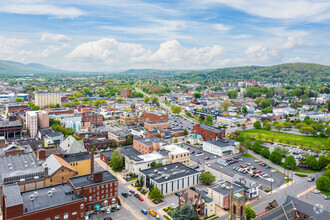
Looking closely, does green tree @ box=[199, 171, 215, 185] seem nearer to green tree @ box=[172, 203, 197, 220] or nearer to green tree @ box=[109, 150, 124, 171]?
green tree @ box=[172, 203, 197, 220]

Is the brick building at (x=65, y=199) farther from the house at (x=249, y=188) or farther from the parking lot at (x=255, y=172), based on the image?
the parking lot at (x=255, y=172)

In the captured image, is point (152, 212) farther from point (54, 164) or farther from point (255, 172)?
point (255, 172)

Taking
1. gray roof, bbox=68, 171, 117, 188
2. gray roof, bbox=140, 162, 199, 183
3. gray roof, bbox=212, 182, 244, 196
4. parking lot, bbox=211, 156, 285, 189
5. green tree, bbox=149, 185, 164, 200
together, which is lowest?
parking lot, bbox=211, 156, 285, 189

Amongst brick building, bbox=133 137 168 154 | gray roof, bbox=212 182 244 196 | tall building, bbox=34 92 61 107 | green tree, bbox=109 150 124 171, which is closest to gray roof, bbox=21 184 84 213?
green tree, bbox=109 150 124 171

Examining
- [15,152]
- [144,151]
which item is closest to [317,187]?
[144,151]

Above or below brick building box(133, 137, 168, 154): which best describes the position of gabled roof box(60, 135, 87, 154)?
above
